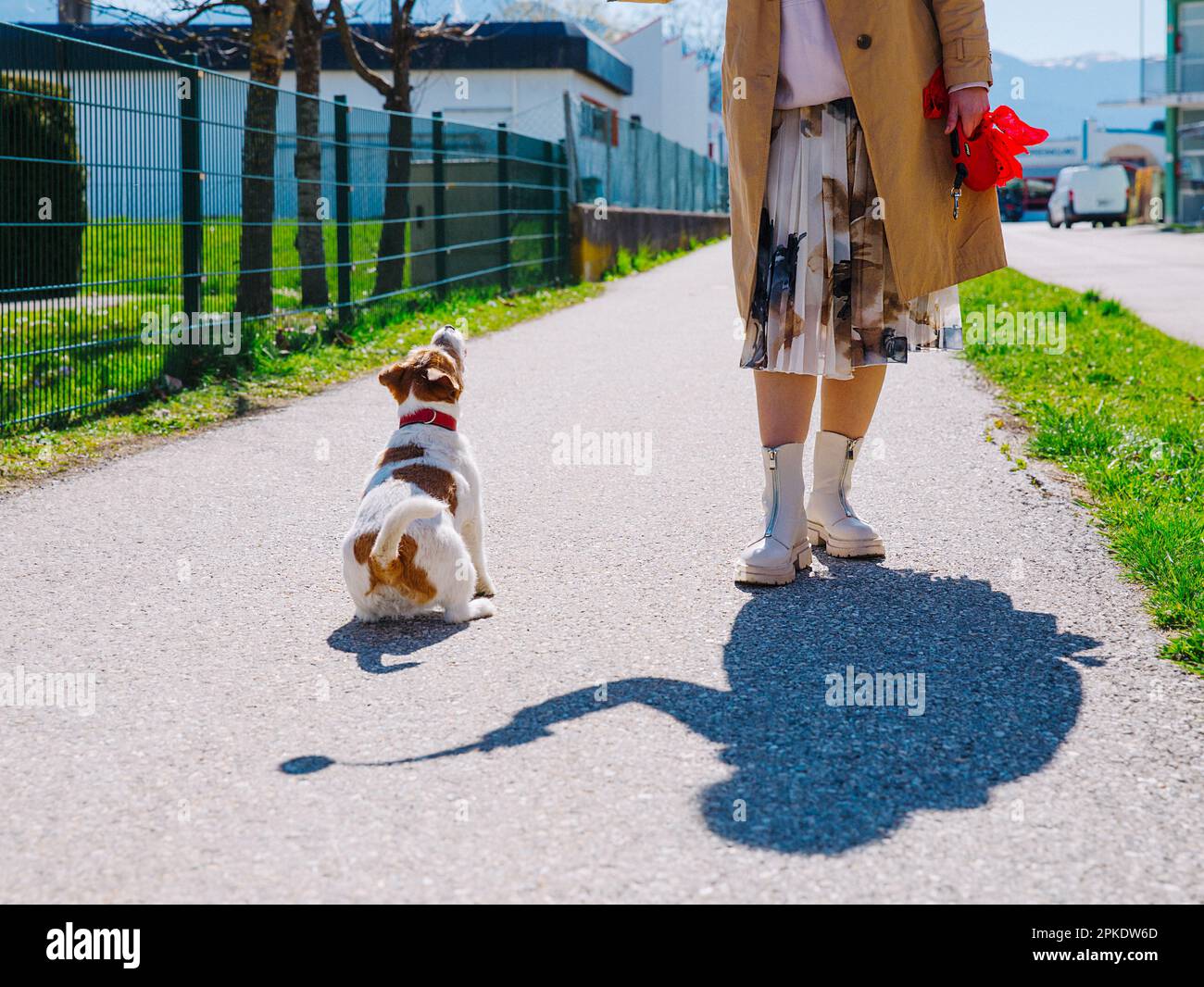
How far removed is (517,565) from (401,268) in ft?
26.5

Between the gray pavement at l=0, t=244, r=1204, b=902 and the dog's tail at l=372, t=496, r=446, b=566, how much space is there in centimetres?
24

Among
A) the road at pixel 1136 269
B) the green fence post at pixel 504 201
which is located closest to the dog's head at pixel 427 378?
the road at pixel 1136 269

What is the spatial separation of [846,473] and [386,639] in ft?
5.27

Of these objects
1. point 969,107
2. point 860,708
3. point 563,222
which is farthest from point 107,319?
point 563,222

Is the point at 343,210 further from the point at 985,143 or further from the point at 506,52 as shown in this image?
the point at 506,52

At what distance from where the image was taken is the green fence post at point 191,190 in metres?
7.77

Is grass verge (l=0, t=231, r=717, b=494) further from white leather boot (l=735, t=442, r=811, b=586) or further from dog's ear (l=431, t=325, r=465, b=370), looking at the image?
white leather boot (l=735, t=442, r=811, b=586)

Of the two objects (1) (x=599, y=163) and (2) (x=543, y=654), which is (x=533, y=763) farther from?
(1) (x=599, y=163)

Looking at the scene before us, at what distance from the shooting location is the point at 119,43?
2688 cm

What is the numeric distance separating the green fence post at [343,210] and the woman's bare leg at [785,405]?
670 cm

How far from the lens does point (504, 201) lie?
46.6 ft

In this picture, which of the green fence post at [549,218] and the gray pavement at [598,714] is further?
the green fence post at [549,218]

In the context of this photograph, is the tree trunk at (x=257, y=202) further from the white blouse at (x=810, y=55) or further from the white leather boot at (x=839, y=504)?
the white blouse at (x=810, y=55)
